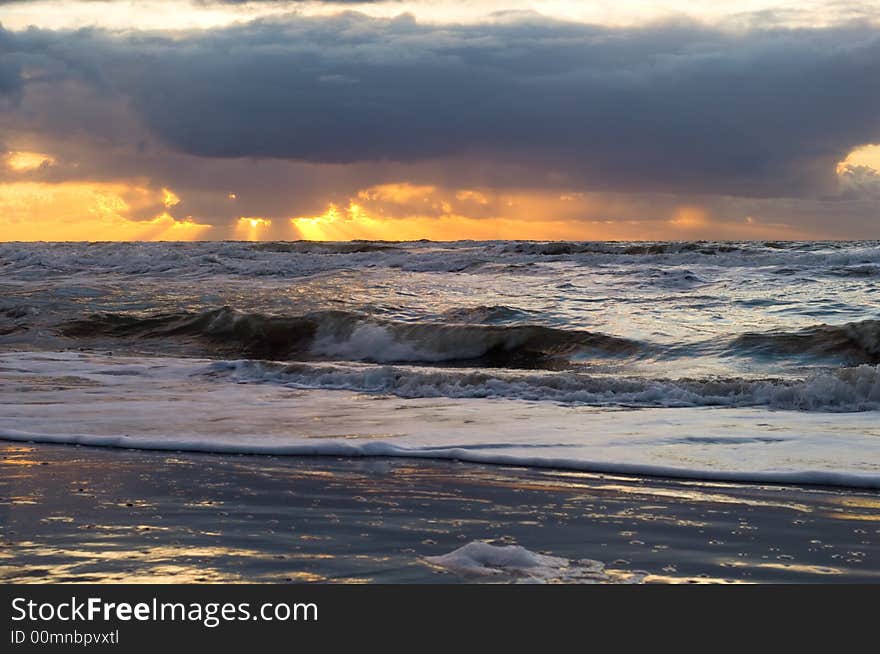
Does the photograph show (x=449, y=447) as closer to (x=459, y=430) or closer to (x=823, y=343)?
(x=459, y=430)

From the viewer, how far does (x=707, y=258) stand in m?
31.8

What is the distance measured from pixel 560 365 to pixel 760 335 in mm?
2854

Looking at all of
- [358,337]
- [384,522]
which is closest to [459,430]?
[384,522]

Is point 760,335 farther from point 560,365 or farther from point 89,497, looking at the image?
point 89,497

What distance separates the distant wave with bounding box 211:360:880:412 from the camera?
27.7ft

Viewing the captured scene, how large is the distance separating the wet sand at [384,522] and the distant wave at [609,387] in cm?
327

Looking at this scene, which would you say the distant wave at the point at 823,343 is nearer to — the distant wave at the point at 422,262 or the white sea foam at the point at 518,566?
the white sea foam at the point at 518,566

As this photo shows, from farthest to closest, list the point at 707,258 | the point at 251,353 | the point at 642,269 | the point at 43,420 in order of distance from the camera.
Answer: the point at 707,258, the point at 642,269, the point at 251,353, the point at 43,420

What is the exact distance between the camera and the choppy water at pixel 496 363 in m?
6.84

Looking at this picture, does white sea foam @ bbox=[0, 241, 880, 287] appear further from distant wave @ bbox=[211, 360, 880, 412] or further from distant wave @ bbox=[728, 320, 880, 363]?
distant wave @ bbox=[211, 360, 880, 412]

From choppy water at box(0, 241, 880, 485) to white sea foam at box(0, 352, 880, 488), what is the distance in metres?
0.03

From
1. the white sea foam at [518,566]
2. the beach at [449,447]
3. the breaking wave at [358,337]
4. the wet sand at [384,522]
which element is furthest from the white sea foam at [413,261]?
the white sea foam at [518,566]

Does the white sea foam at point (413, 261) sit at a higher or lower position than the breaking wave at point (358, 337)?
higher
